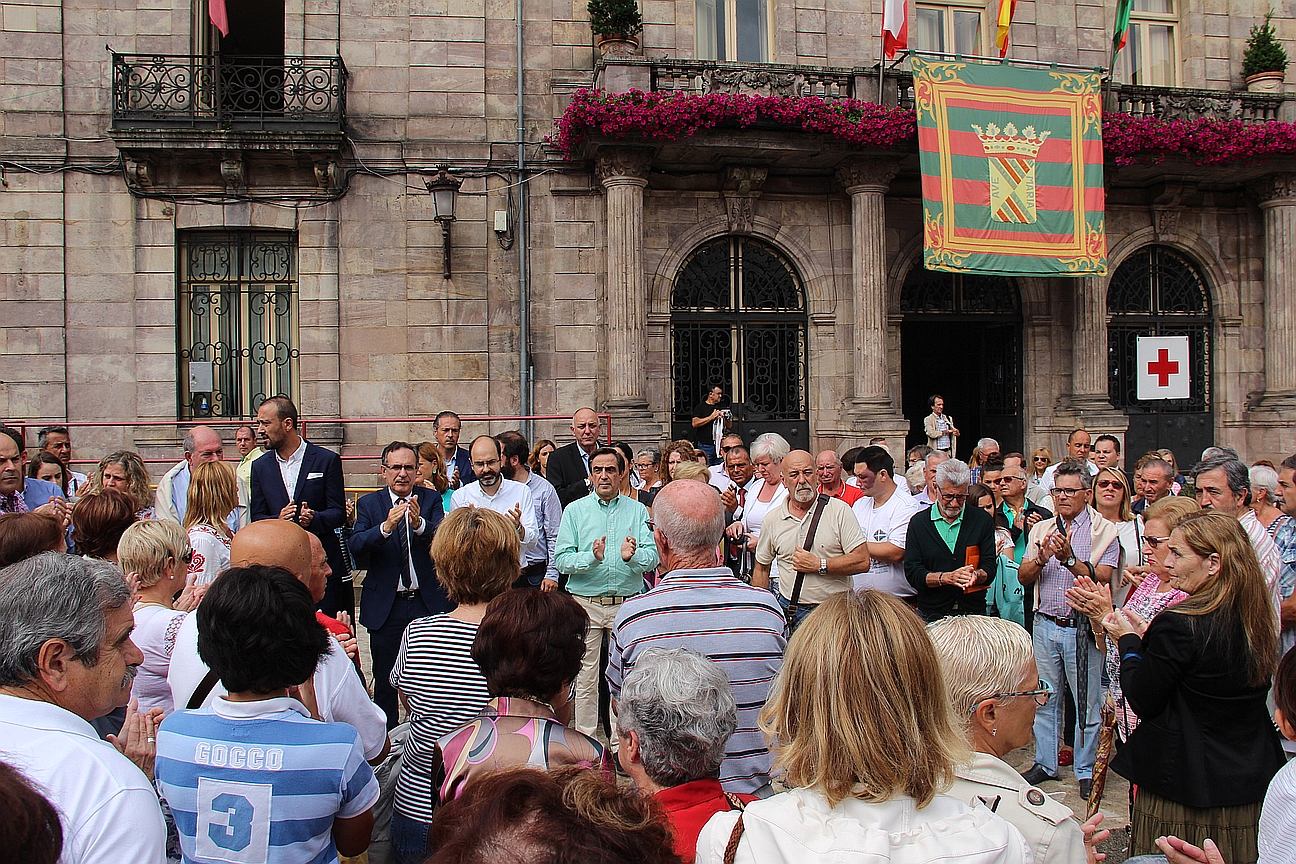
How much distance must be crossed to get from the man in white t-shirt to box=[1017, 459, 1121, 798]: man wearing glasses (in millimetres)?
834

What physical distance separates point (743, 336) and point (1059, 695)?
30.0 feet

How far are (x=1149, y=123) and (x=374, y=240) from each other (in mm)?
11920

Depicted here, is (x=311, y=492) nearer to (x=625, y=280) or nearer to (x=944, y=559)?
(x=944, y=559)

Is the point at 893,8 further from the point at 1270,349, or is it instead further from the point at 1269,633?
the point at 1269,633

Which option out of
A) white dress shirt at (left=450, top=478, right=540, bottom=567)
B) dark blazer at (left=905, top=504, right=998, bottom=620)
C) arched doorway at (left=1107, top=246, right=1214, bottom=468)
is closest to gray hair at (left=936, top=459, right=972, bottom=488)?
dark blazer at (left=905, top=504, right=998, bottom=620)

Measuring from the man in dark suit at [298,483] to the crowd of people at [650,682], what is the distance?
126mm

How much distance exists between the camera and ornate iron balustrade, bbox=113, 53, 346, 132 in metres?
12.5

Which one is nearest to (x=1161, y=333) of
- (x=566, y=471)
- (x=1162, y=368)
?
(x=1162, y=368)

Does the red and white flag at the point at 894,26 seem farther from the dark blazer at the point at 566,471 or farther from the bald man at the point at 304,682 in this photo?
the bald man at the point at 304,682

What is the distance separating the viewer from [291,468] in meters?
6.58

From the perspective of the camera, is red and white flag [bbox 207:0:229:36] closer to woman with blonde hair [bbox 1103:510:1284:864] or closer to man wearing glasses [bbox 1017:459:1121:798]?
man wearing glasses [bbox 1017:459:1121:798]

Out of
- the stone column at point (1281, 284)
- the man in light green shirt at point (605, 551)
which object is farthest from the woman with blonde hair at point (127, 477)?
the stone column at point (1281, 284)

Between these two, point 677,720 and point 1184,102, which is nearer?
point 677,720

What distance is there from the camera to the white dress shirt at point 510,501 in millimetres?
6543
